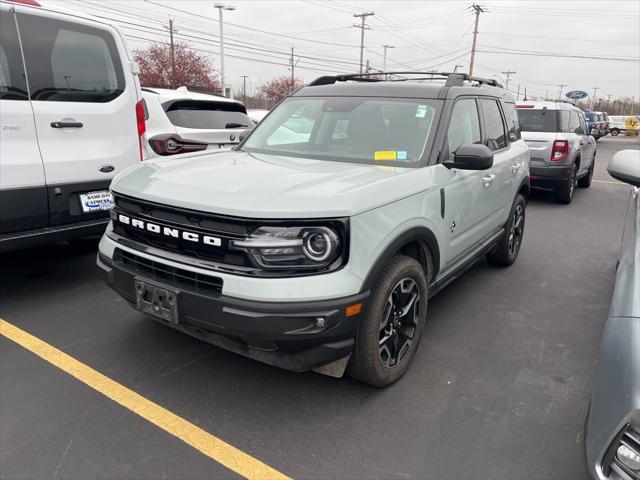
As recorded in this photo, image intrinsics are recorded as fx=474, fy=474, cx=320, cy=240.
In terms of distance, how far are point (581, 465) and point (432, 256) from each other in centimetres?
143

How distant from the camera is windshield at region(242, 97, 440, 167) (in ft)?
10.8

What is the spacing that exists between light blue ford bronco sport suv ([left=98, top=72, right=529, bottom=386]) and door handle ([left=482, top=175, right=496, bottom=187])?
0.07m

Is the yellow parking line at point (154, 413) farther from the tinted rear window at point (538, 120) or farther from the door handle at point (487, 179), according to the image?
the tinted rear window at point (538, 120)

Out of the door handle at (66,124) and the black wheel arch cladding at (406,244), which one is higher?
the door handle at (66,124)

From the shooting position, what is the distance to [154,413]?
2.65 metres

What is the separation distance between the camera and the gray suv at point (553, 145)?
889 centimetres

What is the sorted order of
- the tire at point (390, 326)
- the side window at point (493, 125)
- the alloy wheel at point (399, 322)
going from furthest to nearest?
the side window at point (493, 125), the alloy wheel at point (399, 322), the tire at point (390, 326)

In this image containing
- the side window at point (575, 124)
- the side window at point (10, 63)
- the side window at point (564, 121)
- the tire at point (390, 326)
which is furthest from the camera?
the side window at point (575, 124)

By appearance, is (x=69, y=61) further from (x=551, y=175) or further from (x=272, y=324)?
(x=551, y=175)

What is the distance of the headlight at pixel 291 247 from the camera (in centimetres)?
233

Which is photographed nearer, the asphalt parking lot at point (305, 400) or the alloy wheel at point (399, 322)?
the asphalt parking lot at point (305, 400)

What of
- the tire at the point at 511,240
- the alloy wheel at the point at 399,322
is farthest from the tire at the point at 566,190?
the alloy wheel at the point at 399,322

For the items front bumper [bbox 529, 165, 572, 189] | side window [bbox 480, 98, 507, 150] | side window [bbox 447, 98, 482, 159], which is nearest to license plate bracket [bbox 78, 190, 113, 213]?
side window [bbox 447, 98, 482, 159]

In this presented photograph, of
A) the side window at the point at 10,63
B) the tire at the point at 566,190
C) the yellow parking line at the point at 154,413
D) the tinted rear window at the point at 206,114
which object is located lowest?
the yellow parking line at the point at 154,413
